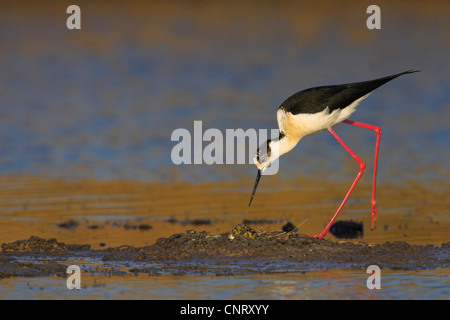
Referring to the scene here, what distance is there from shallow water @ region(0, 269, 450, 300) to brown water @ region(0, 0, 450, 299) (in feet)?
0.08

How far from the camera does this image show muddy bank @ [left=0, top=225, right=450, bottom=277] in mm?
7688

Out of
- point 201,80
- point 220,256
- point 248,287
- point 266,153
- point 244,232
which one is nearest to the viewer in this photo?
point 248,287

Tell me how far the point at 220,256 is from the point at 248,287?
4.14 feet

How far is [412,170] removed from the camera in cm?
1338

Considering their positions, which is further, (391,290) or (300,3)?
(300,3)

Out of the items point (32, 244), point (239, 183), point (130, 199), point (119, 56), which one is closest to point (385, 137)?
point (239, 183)

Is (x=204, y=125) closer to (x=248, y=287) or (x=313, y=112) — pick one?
(x=313, y=112)

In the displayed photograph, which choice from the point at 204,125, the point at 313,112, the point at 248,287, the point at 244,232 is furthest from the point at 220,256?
the point at 204,125

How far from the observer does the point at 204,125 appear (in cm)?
1569

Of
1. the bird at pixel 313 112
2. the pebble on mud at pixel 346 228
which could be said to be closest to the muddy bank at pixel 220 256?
the bird at pixel 313 112

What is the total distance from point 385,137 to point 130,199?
5.70 m
